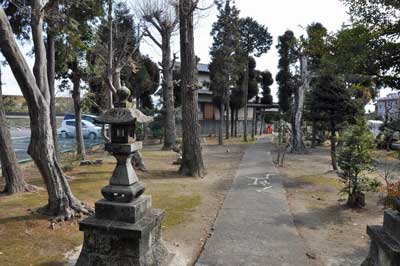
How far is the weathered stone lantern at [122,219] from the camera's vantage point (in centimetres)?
350

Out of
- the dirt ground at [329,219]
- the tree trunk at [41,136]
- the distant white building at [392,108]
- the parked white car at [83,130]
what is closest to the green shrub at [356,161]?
the dirt ground at [329,219]

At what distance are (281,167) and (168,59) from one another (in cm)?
1039

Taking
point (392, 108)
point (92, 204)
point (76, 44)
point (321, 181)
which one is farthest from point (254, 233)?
point (392, 108)

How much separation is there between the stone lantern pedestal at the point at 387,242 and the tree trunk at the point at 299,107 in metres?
14.0

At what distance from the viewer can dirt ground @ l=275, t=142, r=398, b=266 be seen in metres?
4.39

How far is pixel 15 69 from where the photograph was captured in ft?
16.7

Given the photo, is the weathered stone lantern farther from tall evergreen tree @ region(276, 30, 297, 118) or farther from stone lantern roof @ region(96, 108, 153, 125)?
tall evergreen tree @ region(276, 30, 297, 118)

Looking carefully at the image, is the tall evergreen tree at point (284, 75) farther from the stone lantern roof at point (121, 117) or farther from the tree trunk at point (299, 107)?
the stone lantern roof at point (121, 117)

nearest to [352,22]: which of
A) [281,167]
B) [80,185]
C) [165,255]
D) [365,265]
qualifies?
[281,167]

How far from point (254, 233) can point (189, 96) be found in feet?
18.8

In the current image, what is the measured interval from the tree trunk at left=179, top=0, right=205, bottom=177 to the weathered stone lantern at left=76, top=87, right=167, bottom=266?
233 inches

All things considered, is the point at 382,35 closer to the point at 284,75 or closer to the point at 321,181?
the point at 321,181

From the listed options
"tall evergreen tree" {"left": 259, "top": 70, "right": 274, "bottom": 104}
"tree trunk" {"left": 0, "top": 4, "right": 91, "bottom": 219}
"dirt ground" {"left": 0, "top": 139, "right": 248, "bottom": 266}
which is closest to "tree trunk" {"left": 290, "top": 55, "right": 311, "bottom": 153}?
"dirt ground" {"left": 0, "top": 139, "right": 248, "bottom": 266}

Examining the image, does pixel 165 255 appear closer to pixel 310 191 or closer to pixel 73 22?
pixel 310 191
